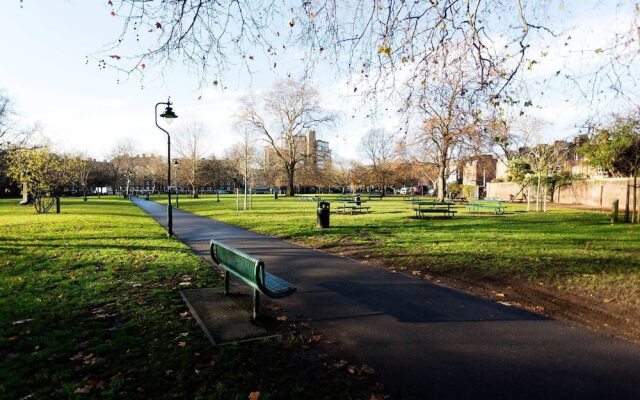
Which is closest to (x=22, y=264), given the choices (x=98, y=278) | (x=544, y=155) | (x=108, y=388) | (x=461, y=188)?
(x=98, y=278)

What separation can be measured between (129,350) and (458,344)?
3.59 metres

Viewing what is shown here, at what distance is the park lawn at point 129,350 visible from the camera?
130 inches

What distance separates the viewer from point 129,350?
13.2ft

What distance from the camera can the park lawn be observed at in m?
3.30

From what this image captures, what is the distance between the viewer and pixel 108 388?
3279mm

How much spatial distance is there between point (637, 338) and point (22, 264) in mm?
10963

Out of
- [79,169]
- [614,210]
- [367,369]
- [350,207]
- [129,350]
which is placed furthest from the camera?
[79,169]

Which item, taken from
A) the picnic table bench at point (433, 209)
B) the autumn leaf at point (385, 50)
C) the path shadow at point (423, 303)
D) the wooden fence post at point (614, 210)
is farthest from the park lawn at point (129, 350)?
the wooden fence post at point (614, 210)

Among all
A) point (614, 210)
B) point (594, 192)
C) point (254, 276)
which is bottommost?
point (254, 276)

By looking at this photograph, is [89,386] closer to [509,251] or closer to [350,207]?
[509,251]

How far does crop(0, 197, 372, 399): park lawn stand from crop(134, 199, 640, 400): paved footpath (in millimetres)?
581

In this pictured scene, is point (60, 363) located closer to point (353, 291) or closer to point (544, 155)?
point (353, 291)

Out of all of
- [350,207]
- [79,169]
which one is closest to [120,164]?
[79,169]

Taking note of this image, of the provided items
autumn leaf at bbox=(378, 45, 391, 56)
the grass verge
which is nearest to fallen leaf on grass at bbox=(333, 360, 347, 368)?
the grass verge
